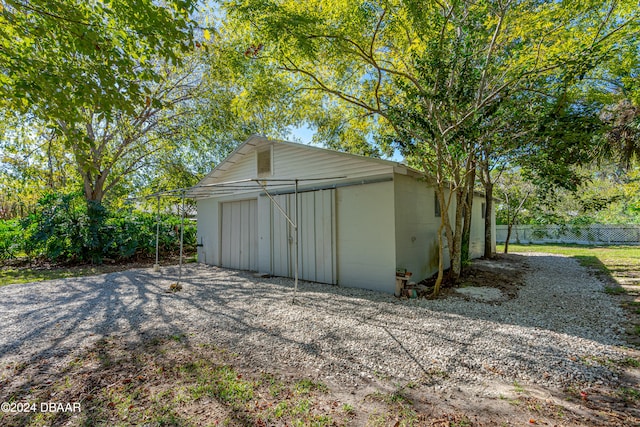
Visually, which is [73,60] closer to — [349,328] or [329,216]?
[329,216]

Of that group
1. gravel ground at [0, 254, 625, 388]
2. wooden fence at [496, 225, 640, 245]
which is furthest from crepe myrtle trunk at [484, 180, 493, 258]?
wooden fence at [496, 225, 640, 245]

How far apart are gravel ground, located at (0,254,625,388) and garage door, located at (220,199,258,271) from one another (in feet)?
6.40

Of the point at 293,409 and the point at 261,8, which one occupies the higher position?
the point at 261,8

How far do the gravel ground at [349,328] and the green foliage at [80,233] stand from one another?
2.84 m

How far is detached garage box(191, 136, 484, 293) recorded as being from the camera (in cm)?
557

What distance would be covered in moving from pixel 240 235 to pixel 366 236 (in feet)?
14.3

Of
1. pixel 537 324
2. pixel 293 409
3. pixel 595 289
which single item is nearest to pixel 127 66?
pixel 293 409

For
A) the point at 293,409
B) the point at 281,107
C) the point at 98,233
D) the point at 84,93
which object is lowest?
the point at 293,409

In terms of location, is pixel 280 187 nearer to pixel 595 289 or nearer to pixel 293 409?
pixel 293 409

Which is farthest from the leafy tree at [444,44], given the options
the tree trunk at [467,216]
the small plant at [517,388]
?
the small plant at [517,388]

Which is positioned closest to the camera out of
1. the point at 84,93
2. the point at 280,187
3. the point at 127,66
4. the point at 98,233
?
the point at 84,93

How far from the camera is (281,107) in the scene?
306 inches

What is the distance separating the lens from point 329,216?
6.30 m

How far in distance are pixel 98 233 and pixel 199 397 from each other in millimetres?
9575
